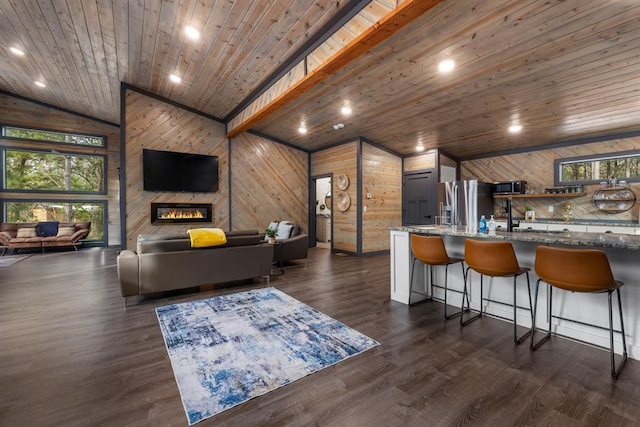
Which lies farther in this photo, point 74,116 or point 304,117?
point 74,116

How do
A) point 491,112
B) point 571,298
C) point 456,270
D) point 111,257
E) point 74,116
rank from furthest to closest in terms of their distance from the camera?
point 74,116 → point 111,257 → point 491,112 → point 456,270 → point 571,298

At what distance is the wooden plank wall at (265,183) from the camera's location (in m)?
7.33

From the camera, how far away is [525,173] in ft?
20.9

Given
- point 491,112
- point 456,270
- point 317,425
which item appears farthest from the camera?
point 491,112

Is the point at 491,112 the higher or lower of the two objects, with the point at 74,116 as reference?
lower

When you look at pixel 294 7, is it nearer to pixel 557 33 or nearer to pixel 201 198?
pixel 557 33

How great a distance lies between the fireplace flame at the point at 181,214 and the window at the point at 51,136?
4160 millimetres

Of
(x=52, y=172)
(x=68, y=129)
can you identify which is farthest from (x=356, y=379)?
(x=68, y=129)

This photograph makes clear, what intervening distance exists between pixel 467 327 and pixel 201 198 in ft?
20.1

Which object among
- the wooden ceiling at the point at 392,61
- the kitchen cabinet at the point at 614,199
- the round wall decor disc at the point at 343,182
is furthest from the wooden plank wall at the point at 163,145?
the kitchen cabinet at the point at 614,199

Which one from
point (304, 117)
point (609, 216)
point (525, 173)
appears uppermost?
point (304, 117)

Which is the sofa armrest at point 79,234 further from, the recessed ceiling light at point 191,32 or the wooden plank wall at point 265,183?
the recessed ceiling light at point 191,32

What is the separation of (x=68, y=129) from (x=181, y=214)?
473 cm

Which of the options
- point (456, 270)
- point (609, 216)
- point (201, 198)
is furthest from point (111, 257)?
point (609, 216)
